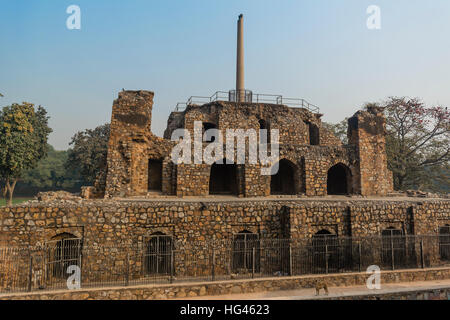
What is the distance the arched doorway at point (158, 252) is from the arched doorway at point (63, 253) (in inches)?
94.3

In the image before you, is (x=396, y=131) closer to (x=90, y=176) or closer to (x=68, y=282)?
(x=68, y=282)

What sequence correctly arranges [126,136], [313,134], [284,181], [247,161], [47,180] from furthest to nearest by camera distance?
[47,180] < [313,134] < [284,181] < [247,161] < [126,136]

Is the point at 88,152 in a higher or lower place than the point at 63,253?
higher

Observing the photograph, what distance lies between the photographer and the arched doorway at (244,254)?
36.7ft

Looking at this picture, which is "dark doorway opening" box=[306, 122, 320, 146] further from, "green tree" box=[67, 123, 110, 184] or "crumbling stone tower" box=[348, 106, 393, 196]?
"green tree" box=[67, 123, 110, 184]

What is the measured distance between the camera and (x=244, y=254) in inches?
447

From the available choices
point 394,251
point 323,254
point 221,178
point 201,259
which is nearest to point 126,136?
point 221,178

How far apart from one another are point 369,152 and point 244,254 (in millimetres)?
12570

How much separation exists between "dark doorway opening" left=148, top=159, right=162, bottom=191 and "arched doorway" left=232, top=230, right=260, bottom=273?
7810 millimetres

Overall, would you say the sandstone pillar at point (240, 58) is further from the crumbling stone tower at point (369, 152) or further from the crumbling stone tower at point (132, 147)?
the crumbling stone tower at point (132, 147)

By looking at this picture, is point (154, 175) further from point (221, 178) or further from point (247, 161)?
point (247, 161)

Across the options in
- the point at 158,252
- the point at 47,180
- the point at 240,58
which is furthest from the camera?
the point at 47,180

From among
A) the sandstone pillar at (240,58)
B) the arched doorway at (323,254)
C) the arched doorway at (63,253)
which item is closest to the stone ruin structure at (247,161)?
the arched doorway at (63,253)
